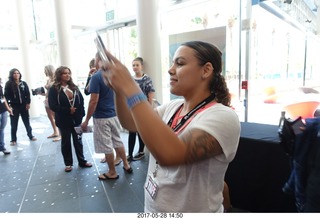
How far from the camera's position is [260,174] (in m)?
2.00

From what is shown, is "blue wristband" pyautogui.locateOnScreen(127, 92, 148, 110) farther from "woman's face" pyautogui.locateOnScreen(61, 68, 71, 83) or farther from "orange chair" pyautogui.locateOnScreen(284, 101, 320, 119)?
"woman's face" pyautogui.locateOnScreen(61, 68, 71, 83)

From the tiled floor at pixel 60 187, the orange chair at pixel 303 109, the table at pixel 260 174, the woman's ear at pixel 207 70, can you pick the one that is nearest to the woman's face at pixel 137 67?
the tiled floor at pixel 60 187

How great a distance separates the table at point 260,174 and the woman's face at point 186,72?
1.35m

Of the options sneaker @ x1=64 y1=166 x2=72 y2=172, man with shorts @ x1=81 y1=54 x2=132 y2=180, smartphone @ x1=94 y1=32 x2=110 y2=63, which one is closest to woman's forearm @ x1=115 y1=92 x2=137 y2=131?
smartphone @ x1=94 y1=32 x2=110 y2=63

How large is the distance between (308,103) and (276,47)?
88 cm

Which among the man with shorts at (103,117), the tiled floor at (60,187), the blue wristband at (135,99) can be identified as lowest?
the tiled floor at (60,187)

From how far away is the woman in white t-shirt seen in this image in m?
0.65

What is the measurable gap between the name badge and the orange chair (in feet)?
7.77

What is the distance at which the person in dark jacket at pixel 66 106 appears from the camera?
3064 millimetres

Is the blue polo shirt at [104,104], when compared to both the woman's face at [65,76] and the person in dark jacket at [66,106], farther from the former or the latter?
the woman's face at [65,76]

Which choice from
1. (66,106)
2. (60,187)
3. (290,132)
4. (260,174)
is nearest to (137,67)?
(66,106)

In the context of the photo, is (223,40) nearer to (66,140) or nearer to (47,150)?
(66,140)

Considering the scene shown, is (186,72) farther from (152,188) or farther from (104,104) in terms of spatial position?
(104,104)

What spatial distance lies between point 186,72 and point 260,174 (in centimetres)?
156
